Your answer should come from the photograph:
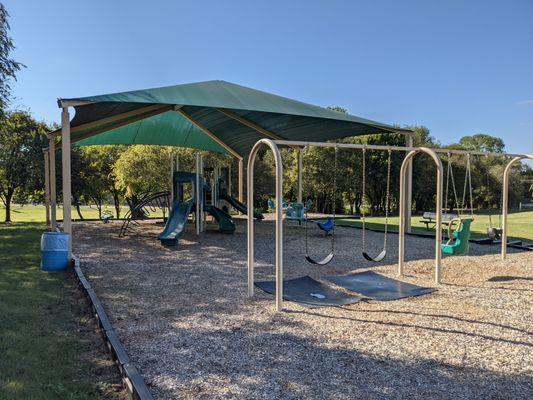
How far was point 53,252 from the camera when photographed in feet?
23.0

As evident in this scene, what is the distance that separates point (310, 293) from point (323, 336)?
168cm

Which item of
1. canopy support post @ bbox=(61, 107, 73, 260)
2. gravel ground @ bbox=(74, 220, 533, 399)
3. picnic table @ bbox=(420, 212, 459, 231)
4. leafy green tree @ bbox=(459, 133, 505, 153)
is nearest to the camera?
gravel ground @ bbox=(74, 220, 533, 399)

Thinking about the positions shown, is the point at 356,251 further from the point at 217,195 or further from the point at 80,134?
the point at 80,134

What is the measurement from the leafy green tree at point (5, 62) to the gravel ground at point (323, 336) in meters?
8.26

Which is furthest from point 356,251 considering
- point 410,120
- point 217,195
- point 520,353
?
point 410,120

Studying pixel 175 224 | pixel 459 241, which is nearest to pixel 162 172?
pixel 175 224

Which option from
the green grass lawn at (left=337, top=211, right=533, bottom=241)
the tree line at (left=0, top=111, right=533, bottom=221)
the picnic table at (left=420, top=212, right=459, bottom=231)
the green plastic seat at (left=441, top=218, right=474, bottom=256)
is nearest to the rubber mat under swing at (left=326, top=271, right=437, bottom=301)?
the green plastic seat at (left=441, top=218, right=474, bottom=256)

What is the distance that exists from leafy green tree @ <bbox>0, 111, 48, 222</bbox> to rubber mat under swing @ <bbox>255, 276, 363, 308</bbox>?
15.7 m

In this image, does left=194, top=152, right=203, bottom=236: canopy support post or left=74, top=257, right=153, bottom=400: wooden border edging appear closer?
left=74, top=257, right=153, bottom=400: wooden border edging

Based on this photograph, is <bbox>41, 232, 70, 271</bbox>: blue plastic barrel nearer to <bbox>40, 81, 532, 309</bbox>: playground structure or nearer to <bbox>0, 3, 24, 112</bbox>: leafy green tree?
<bbox>40, 81, 532, 309</bbox>: playground structure

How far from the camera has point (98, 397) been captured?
108 inches

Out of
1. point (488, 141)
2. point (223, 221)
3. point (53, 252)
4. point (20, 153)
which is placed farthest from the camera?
point (488, 141)

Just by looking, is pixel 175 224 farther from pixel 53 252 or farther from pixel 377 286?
pixel 377 286

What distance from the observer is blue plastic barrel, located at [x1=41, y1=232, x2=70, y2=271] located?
7012 millimetres
